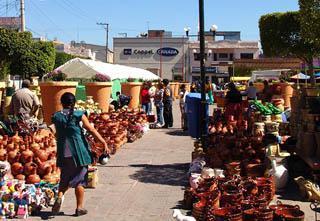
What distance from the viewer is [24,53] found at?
3281 cm


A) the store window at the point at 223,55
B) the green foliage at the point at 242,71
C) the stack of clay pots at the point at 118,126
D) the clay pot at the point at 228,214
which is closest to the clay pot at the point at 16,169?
the stack of clay pots at the point at 118,126

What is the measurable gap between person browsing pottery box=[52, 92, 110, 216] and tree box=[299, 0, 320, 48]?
5.07 meters

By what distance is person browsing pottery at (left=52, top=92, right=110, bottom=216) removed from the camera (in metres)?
6.80

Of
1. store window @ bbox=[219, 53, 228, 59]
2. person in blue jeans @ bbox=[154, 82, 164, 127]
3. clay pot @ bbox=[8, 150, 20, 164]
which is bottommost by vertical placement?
clay pot @ bbox=[8, 150, 20, 164]

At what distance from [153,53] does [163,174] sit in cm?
7338

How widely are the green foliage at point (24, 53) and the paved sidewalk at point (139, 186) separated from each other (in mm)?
19989

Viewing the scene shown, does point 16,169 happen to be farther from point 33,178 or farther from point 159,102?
point 159,102

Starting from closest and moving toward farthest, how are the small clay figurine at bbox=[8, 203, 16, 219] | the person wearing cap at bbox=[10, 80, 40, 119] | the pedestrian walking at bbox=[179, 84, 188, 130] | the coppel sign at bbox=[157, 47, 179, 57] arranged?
the small clay figurine at bbox=[8, 203, 16, 219] < the person wearing cap at bbox=[10, 80, 40, 119] < the pedestrian walking at bbox=[179, 84, 188, 130] < the coppel sign at bbox=[157, 47, 179, 57]

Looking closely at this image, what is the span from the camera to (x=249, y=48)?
3250 inches

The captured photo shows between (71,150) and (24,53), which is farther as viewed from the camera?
(24,53)

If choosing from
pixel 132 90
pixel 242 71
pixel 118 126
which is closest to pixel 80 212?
pixel 118 126

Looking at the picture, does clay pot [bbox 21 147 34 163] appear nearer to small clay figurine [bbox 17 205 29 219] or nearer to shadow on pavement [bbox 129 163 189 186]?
small clay figurine [bbox 17 205 29 219]

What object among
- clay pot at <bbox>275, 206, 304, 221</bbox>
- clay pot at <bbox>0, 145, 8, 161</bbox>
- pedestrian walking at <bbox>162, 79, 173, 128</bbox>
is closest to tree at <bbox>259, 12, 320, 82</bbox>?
pedestrian walking at <bbox>162, 79, 173, 128</bbox>

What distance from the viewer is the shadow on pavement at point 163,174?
9.18 m
